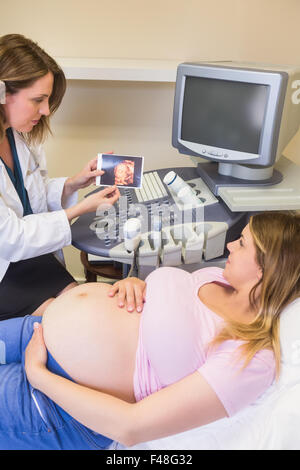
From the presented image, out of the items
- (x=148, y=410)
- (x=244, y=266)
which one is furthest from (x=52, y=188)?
(x=148, y=410)

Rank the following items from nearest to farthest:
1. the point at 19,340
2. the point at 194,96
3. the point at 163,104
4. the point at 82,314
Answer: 1. the point at 82,314
2. the point at 19,340
3. the point at 194,96
4. the point at 163,104

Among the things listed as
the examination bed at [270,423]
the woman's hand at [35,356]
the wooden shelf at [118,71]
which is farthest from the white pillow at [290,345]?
the wooden shelf at [118,71]

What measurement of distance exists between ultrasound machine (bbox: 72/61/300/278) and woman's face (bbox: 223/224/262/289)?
23 cm

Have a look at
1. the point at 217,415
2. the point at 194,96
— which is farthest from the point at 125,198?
the point at 217,415

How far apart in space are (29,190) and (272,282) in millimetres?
994

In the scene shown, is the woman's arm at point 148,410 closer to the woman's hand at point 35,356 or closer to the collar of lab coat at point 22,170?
the woman's hand at point 35,356

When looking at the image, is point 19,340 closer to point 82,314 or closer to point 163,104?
point 82,314

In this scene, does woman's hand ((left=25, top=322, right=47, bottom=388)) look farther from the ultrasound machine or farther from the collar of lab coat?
the collar of lab coat

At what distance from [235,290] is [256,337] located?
0.20 m

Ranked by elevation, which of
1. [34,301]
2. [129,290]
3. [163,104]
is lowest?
[34,301]

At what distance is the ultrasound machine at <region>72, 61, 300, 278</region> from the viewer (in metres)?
1.33

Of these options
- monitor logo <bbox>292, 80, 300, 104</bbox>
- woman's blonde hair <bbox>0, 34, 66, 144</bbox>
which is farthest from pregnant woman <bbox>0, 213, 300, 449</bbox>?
woman's blonde hair <bbox>0, 34, 66, 144</bbox>

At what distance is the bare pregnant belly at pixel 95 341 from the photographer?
1047 millimetres

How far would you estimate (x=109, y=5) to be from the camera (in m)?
1.94
